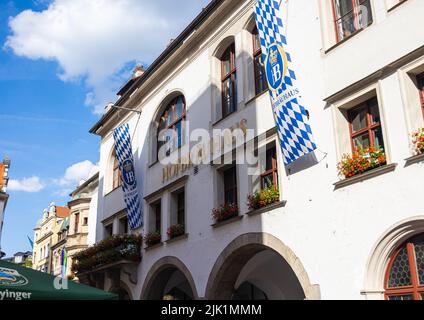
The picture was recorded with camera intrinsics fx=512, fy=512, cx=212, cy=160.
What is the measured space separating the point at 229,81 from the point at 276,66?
3.88 m

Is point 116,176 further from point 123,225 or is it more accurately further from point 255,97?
point 255,97

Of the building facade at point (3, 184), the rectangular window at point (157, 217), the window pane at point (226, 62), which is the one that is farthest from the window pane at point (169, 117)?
the building facade at point (3, 184)

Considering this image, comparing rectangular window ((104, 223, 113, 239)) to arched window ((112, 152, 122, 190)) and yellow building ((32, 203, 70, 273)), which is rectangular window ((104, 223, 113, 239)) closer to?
arched window ((112, 152, 122, 190))

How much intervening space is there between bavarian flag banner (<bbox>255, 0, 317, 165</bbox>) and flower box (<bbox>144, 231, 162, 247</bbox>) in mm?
7284

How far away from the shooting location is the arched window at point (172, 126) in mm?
18541

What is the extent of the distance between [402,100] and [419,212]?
2202 mm

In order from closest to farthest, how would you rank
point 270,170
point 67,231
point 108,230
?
1. point 270,170
2. point 108,230
3. point 67,231

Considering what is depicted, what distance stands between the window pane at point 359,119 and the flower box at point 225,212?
427 cm

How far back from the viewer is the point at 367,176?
33.2ft

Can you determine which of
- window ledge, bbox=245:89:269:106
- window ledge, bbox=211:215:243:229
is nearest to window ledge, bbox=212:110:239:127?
Answer: window ledge, bbox=245:89:269:106

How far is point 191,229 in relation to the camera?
16062 millimetres

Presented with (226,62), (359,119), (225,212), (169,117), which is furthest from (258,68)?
(169,117)
